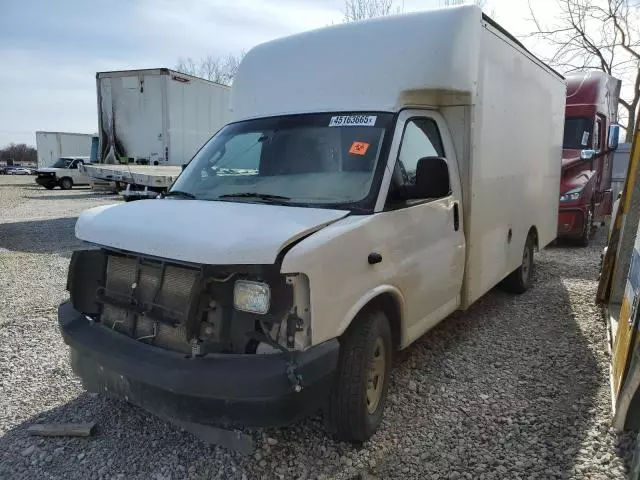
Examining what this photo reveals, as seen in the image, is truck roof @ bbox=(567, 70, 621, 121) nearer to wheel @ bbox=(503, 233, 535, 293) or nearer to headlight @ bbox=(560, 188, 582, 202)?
headlight @ bbox=(560, 188, 582, 202)

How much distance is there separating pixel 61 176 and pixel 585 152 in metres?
27.5

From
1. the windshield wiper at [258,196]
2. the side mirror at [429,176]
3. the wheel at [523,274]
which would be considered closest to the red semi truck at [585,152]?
the wheel at [523,274]

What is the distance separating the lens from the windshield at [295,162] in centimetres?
346

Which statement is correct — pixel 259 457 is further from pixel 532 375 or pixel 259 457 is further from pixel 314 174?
pixel 532 375

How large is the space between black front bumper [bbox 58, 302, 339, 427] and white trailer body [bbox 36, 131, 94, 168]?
36.2 m

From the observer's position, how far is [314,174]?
3.60m

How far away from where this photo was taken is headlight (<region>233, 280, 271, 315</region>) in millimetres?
2650

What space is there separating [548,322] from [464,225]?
1.94 metres

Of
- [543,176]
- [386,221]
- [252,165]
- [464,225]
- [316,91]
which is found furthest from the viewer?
[543,176]

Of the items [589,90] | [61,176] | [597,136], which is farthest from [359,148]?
[61,176]

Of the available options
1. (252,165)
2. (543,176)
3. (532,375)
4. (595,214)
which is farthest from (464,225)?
(595,214)

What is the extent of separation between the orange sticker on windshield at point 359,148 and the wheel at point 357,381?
1.10m

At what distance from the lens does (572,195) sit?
32.7ft

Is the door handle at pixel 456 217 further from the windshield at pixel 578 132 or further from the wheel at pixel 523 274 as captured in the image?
the windshield at pixel 578 132
